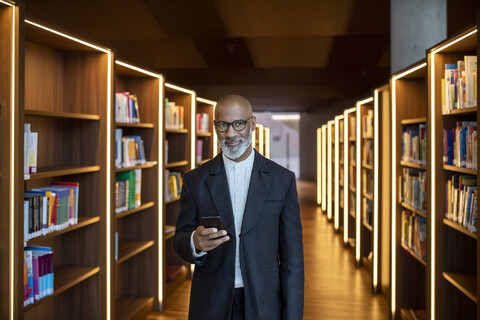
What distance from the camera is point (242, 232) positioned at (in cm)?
204

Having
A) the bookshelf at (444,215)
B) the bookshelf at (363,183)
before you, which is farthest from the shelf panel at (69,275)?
the bookshelf at (363,183)

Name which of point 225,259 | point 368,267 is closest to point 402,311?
point 368,267

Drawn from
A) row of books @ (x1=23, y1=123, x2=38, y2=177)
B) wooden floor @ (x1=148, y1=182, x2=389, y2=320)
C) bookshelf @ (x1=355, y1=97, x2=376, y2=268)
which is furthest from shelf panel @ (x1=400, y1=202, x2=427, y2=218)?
row of books @ (x1=23, y1=123, x2=38, y2=177)

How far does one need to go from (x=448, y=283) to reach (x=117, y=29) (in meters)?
6.67

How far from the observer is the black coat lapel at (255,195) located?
2043 millimetres

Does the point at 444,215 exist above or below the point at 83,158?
below

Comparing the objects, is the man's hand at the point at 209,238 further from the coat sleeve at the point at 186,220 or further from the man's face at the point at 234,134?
the man's face at the point at 234,134

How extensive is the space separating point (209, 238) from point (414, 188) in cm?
285

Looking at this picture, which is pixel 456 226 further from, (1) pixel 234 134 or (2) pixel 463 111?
(1) pixel 234 134

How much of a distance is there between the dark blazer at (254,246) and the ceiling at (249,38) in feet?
5.20

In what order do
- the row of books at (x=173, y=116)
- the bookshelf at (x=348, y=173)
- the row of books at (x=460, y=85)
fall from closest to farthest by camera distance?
the row of books at (x=460, y=85), the row of books at (x=173, y=116), the bookshelf at (x=348, y=173)

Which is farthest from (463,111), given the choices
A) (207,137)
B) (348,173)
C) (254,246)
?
(348,173)

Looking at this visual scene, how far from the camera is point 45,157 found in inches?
141

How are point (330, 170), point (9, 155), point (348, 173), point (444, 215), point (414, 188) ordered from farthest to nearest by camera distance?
point (330, 170), point (348, 173), point (414, 188), point (444, 215), point (9, 155)
